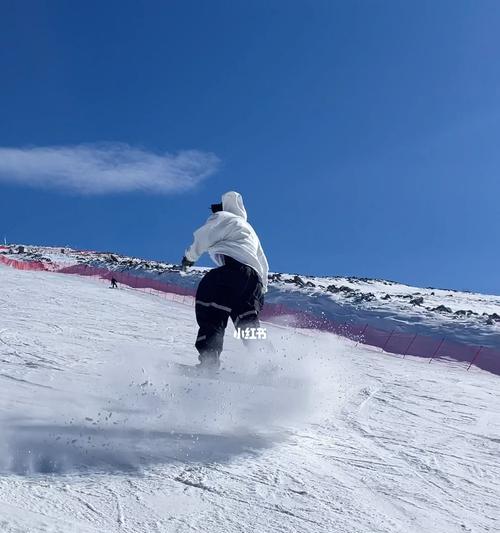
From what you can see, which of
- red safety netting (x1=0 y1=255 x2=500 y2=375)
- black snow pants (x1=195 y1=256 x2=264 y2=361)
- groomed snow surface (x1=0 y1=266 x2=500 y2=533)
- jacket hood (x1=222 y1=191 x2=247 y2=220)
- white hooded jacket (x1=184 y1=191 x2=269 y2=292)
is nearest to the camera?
groomed snow surface (x1=0 y1=266 x2=500 y2=533)

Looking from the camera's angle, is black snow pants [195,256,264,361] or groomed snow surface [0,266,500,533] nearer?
groomed snow surface [0,266,500,533]

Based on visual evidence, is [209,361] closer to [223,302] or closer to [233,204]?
[223,302]

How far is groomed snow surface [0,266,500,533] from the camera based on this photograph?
2.52 meters

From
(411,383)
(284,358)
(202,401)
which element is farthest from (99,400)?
(411,383)

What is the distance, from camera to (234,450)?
3346 mm

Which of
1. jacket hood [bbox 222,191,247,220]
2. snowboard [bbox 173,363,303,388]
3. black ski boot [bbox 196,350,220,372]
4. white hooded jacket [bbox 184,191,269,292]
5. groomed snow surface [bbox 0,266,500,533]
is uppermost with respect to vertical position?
jacket hood [bbox 222,191,247,220]

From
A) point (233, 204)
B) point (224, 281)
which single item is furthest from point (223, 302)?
point (233, 204)

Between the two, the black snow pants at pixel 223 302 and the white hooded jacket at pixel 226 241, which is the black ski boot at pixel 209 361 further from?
the white hooded jacket at pixel 226 241

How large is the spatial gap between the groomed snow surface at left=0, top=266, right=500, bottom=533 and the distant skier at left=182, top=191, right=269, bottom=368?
1.12 feet

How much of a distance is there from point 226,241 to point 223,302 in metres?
0.53

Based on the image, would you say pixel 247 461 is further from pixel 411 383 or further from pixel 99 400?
pixel 411 383

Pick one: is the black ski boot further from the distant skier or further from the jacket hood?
the jacket hood

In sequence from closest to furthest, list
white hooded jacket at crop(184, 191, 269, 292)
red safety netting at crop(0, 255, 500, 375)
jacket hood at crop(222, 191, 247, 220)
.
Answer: white hooded jacket at crop(184, 191, 269, 292), jacket hood at crop(222, 191, 247, 220), red safety netting at crop(0, 255, 500, 375)

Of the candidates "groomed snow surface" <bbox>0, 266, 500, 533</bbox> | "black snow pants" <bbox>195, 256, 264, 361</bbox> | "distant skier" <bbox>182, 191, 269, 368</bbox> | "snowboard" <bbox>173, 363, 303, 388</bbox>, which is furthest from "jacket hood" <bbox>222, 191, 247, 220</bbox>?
"snowboard" <bbox>173, 363, 303, 388</bbox>
